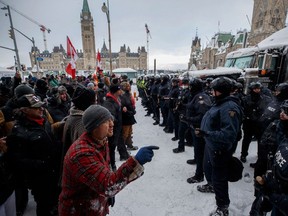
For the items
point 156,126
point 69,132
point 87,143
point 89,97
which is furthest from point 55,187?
point 156,126

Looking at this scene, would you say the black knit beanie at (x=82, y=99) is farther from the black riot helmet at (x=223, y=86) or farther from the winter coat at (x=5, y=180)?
the black riot helmet at (x=223, y=86)

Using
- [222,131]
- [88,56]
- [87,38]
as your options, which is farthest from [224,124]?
[87,38]

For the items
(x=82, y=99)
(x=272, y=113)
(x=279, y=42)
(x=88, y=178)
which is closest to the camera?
(x=88, y=178)

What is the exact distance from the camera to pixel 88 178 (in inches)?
51.6

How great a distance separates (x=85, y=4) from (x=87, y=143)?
372ft

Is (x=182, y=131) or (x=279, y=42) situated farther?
(x=279, y=42)

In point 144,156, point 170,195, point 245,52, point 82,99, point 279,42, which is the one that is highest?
point 279,42

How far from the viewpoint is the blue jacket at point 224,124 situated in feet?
8.31

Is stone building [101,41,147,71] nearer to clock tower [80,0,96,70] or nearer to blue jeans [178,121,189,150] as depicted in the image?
clock tower [80,0,96,70]

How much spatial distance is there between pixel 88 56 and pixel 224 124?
103307 mm

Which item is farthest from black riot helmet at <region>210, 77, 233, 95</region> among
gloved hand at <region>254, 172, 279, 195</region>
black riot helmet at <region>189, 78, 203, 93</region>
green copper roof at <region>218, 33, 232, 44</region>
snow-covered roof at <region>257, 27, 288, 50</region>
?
green copper roof at <region>218, 33, 232, 44</region>

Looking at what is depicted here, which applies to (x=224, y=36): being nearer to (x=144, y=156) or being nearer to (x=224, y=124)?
(x=224, y=124)

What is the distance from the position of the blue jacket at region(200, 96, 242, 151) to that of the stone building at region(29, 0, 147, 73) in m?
80.7

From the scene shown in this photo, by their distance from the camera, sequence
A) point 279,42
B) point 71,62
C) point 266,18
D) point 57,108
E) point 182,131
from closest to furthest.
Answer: point 57,108 < point 182,131 < point 71,62 < point 279,42 < point 266,18
